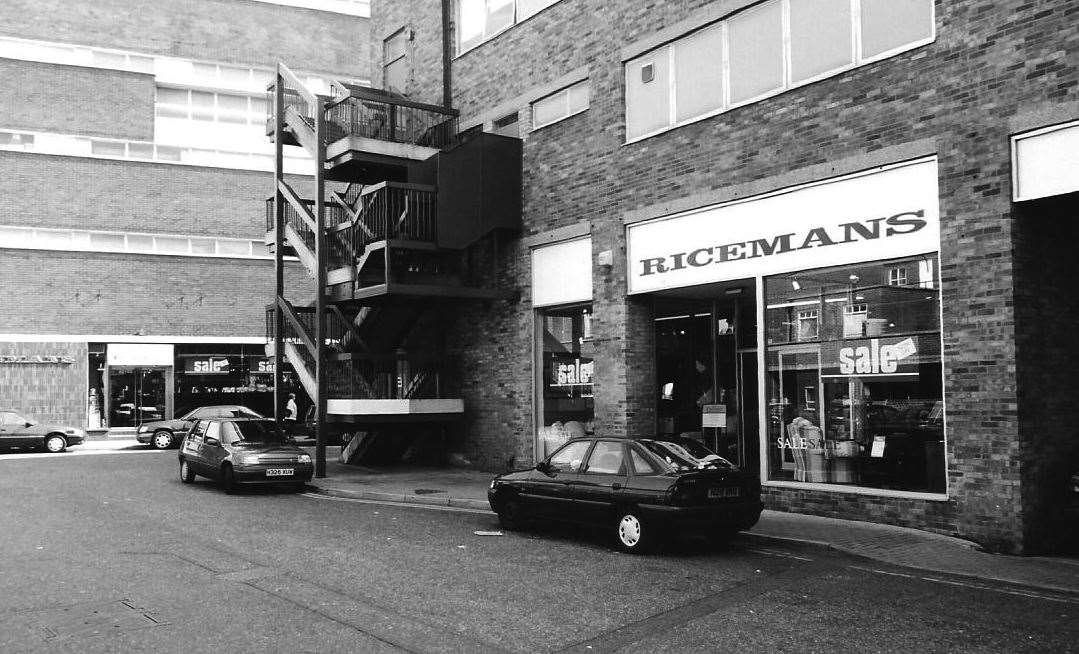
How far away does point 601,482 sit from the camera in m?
10.8

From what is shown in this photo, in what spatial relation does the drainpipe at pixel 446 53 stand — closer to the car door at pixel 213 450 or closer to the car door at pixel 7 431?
the car door at pixel 213 450

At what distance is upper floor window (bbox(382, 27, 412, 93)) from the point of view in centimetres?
2281

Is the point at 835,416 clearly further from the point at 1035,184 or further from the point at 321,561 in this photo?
the point at 321,561

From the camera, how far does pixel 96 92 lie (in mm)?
33906

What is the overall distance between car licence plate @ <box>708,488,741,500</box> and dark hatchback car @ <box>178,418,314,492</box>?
29.5 feet

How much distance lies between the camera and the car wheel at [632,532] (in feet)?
33.2

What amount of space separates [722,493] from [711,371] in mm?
6198

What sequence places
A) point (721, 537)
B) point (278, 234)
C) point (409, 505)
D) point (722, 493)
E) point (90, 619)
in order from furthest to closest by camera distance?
point (278, 234) < point (409, 505) < point (721, 537) < point (722, 493) < point (90, 619)

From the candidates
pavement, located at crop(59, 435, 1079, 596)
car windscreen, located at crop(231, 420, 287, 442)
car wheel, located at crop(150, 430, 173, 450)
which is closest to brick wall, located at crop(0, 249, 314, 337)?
car wheel, located at crop(150, 430, 173, 450)

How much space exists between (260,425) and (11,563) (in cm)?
818

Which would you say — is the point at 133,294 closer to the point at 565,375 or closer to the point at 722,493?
the point at 565,375

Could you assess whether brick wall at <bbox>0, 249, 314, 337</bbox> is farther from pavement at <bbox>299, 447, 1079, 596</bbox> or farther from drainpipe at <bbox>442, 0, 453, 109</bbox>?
pavement at <bbox>299, 447, 1079, 596</bbox>

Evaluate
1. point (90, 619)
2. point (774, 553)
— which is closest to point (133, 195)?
point (90, 619)

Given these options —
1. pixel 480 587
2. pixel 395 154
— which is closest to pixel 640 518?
pixel 480 587
